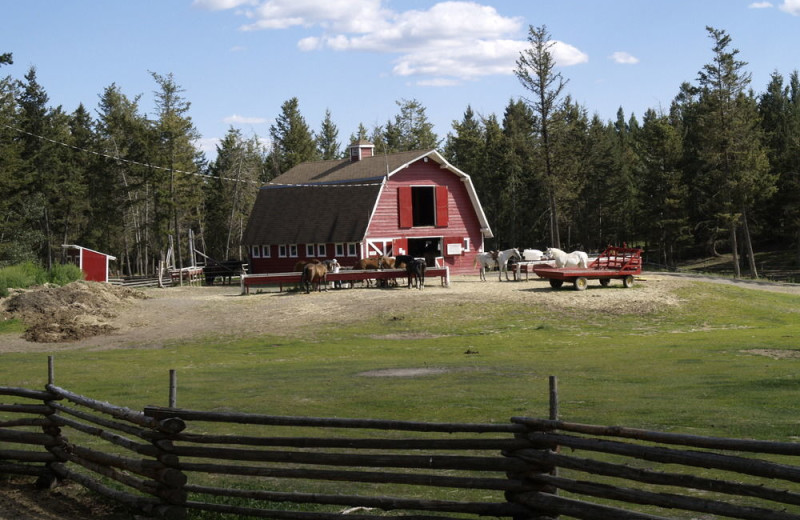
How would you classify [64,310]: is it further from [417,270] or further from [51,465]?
[51,465]

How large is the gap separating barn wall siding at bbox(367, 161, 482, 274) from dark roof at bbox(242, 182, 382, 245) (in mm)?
972

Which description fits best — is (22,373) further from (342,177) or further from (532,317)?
(342,177)

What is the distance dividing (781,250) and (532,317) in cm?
6153

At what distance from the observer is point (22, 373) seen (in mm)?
21672

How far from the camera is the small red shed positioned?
49.5 metres

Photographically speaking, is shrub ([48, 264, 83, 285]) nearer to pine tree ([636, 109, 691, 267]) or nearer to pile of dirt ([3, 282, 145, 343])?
pile of dirt ([3, 282, 145, 343])

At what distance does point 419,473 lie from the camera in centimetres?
991

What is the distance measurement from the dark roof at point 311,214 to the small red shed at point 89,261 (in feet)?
30.4

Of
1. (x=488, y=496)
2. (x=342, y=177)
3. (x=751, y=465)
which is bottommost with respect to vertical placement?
(x=488, y=496)

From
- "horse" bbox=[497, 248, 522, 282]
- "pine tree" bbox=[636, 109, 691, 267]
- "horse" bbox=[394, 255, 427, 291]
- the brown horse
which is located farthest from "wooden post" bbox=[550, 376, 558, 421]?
"pine tree" bbox=[636, 109, 691, 267]

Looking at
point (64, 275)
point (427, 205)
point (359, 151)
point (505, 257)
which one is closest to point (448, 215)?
point (427, 205)

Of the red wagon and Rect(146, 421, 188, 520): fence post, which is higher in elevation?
the red wagon

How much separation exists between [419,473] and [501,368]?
10527mm

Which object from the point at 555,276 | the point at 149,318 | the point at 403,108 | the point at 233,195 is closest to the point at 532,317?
the point at 555,276
